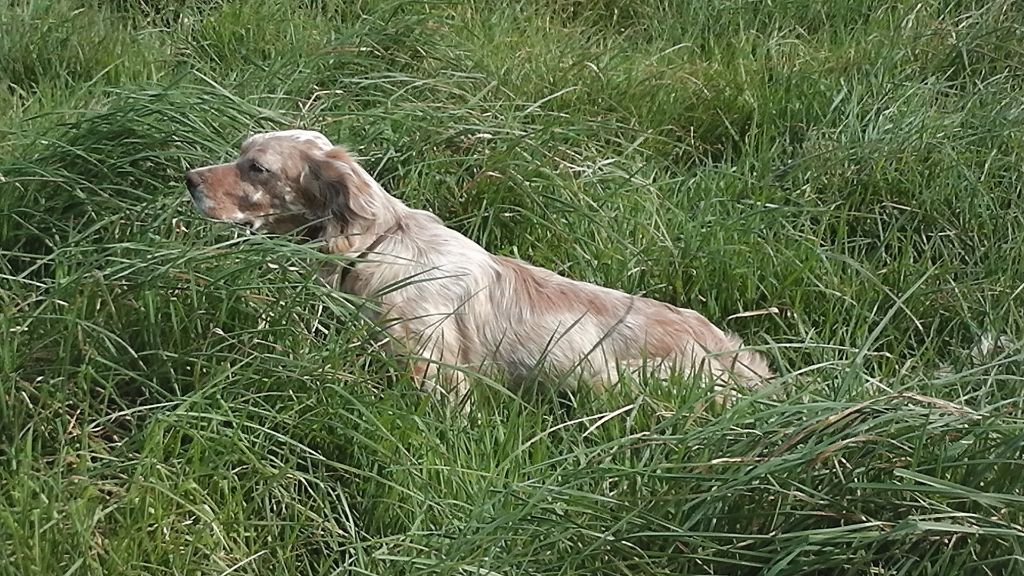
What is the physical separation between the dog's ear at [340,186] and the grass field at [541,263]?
40cm

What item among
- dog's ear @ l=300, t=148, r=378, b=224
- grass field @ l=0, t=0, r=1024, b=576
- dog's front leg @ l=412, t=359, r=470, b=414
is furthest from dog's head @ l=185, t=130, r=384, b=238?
dog's front leg @ l=412, t=359, r=470, b=414

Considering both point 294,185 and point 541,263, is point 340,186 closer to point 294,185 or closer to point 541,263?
point 294,185

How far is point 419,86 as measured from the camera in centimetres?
525

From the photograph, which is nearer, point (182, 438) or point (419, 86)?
point (182, 438)

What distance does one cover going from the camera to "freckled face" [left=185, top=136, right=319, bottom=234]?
4.07 m

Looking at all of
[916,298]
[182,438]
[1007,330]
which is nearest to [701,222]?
[916,298]

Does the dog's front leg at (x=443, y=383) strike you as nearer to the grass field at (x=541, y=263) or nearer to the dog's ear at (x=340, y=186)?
the grass field at (x=541, y=263)

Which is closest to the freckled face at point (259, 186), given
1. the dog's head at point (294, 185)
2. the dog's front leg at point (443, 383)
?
the dog's head at point (294, 185)

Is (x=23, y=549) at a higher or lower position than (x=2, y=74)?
higher

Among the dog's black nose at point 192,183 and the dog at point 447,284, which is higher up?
the dog's black nose at point 192,183

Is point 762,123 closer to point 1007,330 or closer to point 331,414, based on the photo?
point 1007,330

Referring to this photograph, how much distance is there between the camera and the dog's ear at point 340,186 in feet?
13.9

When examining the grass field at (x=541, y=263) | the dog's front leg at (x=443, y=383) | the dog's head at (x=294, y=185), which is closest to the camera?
the grass field at (x=541, y=263)

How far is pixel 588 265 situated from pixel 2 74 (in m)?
2.71
